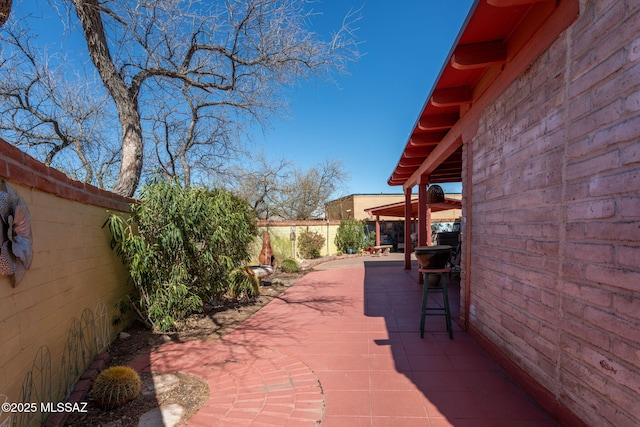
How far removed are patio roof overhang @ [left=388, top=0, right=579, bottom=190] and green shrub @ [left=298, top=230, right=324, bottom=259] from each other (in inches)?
414

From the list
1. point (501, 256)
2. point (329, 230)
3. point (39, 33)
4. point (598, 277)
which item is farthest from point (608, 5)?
point (329, 230)

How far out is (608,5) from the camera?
64.8 inches

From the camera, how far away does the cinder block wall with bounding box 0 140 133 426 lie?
196 cm

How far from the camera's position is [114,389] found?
8.21ft

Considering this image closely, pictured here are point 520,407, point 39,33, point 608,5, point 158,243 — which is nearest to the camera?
point 608,5

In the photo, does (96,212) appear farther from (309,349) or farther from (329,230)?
(329,230)

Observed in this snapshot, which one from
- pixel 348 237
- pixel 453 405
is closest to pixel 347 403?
pixel 453 405

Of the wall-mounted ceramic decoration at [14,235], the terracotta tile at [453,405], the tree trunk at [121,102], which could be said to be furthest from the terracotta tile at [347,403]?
the tree trunk at [121,102]

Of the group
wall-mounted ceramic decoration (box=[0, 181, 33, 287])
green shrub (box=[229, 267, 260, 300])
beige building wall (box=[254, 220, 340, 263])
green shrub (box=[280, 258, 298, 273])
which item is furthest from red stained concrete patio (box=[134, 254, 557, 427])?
beige building wall (box=[254, 220, 340, 263])

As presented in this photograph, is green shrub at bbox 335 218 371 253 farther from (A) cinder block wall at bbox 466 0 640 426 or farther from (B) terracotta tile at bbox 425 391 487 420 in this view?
(B) terracotta tile at bbox 425 391 487 420

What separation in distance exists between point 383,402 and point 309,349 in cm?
137

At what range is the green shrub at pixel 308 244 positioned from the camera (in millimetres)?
14898

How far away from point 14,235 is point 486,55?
145 inches

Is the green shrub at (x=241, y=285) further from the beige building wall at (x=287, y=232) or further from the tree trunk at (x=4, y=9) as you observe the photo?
the beige building wall at (x=287, y=232)
